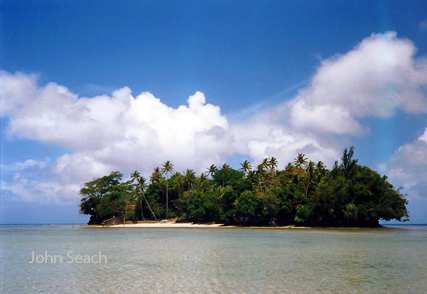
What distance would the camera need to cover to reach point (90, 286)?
14.2 m

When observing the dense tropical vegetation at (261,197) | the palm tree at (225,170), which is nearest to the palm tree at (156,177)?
the dense tropical vegetation at (261,197)

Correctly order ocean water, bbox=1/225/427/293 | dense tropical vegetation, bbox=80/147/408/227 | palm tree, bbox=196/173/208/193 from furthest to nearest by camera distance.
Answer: palm tree, bbox=196/173/208/193 < dense tropical vegetation, bbox=80/147/408/227 < ocean water, bbox=1/225/427/293

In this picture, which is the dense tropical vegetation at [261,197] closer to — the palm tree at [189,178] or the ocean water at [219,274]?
the palm tree at [189,178]

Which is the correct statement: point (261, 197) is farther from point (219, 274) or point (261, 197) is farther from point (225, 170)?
point (219, 274)

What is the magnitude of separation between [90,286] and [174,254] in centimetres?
1141

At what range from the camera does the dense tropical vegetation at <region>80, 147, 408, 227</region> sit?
66.2 m

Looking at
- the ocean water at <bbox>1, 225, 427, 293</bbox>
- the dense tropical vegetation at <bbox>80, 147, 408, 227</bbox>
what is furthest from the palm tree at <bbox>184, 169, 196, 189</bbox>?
the ocean water at <bbox>1, 225, 427, 293</bbox>

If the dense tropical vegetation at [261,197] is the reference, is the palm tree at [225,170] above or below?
above

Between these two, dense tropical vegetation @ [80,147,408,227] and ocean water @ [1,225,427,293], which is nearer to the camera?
ocean water @ [1,225,427,293]

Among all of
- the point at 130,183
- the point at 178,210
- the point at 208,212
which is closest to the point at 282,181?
the point at 208,212

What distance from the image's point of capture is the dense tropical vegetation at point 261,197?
66.2m

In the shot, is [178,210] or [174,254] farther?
[178,210]

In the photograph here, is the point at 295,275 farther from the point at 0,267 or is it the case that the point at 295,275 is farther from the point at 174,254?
the point at 0,267

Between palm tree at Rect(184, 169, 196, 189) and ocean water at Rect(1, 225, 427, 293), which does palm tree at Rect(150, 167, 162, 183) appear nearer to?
palm tree at Rect(184, 169, 196, 189)
